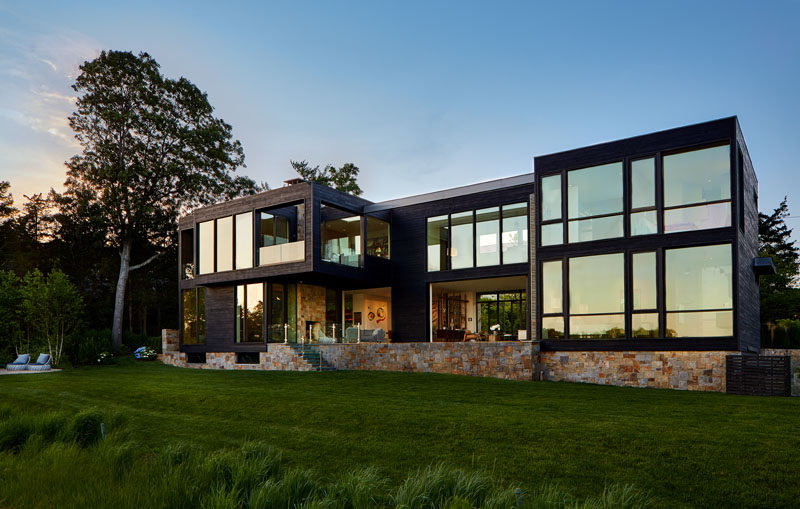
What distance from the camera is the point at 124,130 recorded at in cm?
2936

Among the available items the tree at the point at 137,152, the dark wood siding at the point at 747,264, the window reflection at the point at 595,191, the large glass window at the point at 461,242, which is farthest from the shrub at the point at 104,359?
the dark wood siding at the point at 747,264

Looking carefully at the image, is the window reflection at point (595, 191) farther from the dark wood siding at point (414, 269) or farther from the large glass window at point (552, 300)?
the dark wood siding at point (414, 269)

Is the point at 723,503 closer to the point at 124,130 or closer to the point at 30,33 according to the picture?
the point at 30,33

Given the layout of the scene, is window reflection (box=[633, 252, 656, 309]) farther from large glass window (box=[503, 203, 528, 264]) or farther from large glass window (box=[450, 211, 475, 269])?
large glass window (box=[450, 211, 475, 269])

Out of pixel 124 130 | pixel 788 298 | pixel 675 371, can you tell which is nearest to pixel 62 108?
pixel 124 130

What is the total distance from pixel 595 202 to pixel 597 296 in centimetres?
254

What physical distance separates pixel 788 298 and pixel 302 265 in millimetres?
23216

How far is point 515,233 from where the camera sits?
1870 cm

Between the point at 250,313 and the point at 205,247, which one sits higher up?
A: the point at 205,247

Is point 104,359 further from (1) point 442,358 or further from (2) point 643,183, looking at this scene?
(2) point 643,183

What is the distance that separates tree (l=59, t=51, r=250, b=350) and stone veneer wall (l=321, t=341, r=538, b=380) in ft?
52.0

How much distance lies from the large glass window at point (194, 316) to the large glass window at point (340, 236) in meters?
6.01

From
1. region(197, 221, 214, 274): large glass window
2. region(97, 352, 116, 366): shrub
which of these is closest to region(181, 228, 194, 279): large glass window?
region(197, 221, 214, 274): large glass window

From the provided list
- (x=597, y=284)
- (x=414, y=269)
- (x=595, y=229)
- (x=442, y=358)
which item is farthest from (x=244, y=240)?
(x=597, y=284)
